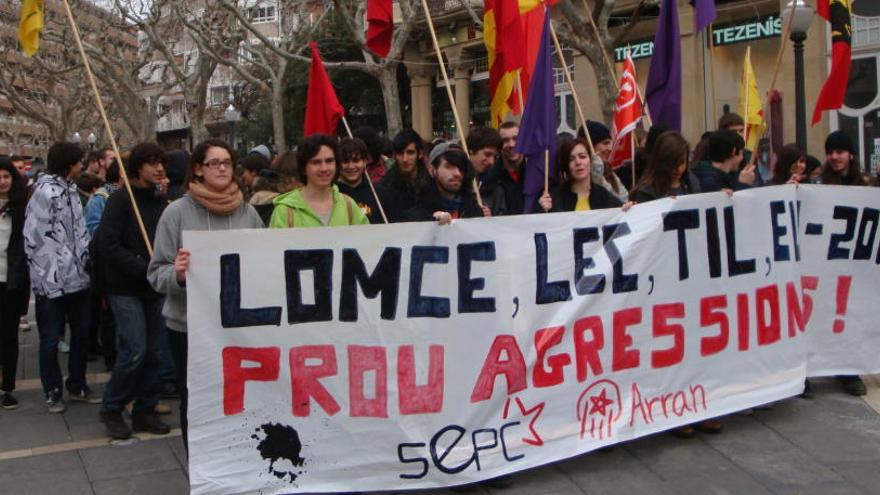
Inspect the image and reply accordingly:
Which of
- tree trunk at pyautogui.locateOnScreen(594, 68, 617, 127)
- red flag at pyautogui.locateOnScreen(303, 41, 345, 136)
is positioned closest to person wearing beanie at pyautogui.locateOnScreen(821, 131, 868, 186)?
red flag at pyautogui.locateOnScreen(303, 41, 345, 136)

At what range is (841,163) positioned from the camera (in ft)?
21.3

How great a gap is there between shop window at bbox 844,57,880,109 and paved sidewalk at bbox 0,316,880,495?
12.4m

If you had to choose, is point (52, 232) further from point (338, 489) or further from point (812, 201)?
point (812, 201)

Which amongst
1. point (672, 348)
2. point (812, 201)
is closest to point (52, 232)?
point (672, 348)

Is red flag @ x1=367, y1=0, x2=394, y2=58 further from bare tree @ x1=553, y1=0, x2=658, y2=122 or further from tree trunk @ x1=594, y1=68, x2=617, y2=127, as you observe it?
tree trunk @ x1=594, y1=68, x2=617, y2=127

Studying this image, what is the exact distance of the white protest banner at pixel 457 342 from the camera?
4270 millimetres

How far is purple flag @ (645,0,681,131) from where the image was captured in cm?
675

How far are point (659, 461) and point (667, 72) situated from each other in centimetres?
301

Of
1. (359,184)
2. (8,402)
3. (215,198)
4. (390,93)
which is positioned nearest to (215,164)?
(215,198)

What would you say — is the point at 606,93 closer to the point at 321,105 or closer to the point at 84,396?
the point at 321,105

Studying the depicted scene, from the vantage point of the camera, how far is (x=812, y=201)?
19.5 feet

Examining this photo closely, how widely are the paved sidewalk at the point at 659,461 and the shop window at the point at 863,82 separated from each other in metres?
12.4

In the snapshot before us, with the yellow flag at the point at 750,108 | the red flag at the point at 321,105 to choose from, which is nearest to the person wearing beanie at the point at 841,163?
the yellow flag at the point at 750,108

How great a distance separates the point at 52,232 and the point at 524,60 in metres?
3.23
